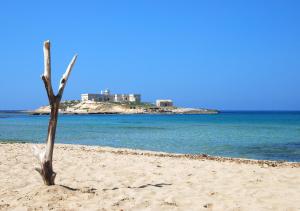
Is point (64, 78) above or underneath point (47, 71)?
underneath

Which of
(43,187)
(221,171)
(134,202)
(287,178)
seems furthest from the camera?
(221,171)

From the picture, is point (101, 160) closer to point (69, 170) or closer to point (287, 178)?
point (69, 170)

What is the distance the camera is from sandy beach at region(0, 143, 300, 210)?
365 inches

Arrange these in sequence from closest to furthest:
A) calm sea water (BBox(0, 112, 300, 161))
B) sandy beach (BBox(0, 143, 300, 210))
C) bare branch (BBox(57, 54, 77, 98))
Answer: sandy beach (BBox(0, 143, 300, 210)) → bare branch (BBox(57, 54, 77, 98)) → calm sea water (BBox(0, 112, 300, 161))

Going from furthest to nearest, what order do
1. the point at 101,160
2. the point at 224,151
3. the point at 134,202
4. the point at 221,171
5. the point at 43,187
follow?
the point at 224,151, the point at 101,160, the point at 221,171, the point at 43,187, the point at 134,202

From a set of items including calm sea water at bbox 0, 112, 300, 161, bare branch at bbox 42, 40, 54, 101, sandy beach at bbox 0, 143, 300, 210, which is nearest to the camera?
sandy beach at bbox 0, 143, 300, 210

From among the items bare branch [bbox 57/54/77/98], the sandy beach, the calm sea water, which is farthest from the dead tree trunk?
the calm sea water

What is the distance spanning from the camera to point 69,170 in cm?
1423

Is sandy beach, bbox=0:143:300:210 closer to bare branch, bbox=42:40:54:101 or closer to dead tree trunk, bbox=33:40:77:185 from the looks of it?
dead tree trunk, bbox=33:40:77:185

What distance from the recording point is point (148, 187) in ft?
36.6

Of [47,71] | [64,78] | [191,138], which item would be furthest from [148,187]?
[191,138]

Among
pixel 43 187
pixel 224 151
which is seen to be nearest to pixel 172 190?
pixel 43 187

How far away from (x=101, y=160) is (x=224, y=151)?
12875 mm

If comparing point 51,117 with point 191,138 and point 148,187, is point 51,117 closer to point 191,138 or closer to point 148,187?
point 148,187
